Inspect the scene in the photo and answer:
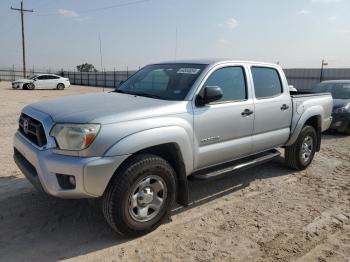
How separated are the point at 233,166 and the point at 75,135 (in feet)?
7.53

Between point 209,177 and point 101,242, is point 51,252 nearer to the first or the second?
point 101,242

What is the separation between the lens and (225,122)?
4.38m

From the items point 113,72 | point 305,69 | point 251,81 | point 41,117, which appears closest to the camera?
point 41,117

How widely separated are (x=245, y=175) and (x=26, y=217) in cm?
351

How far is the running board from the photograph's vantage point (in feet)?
14.0

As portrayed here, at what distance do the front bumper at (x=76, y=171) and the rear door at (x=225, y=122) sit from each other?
3.79ft

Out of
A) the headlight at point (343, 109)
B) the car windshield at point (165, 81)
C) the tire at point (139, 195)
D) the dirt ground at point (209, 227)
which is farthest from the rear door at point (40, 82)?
the tire at point (139, 195)

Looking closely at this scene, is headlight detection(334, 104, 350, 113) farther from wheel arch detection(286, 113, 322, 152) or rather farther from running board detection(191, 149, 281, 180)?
running board detection(191, 149, 281, 180)

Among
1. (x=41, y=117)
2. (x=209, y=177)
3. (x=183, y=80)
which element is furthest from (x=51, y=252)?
(x=183, y=80)

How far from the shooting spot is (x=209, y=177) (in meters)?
4.22

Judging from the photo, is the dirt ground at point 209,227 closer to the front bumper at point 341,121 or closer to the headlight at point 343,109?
the front bumper at point 341,121

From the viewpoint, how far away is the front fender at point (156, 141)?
10.9ft

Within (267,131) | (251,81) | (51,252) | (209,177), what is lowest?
(51,252)

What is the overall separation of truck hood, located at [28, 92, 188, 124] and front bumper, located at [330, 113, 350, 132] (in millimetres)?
7375
